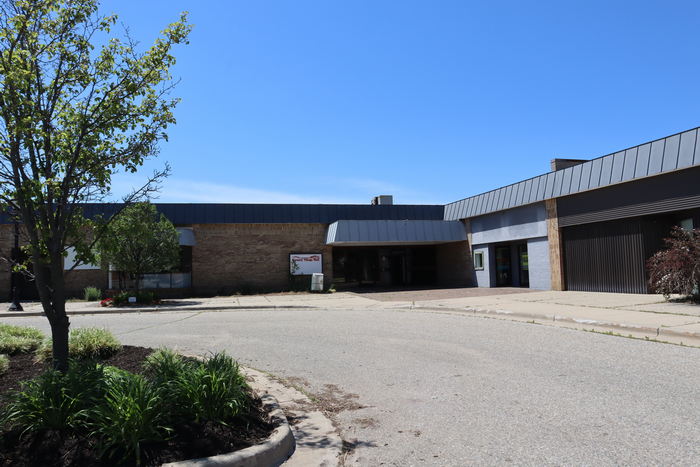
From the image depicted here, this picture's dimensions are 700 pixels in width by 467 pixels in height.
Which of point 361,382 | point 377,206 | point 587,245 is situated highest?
point 377,206

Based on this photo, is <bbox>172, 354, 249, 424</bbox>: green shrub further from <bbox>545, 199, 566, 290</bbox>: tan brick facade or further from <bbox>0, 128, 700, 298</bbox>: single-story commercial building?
<bbox>545, 199, 566, 290</bbox>: tan brick facade

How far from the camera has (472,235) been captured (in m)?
28.9

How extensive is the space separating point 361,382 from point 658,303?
11606 millimetres

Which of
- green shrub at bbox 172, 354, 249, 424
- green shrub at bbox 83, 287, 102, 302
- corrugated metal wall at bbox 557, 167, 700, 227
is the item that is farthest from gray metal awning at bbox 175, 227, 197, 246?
green shrub at bbox 172, 354, 249, 424

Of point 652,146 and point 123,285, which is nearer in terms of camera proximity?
point 652,146

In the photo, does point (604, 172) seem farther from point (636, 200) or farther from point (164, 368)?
point (164, 368)

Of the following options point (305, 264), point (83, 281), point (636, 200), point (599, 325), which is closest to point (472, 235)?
point (305, 264)

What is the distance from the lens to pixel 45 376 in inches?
185

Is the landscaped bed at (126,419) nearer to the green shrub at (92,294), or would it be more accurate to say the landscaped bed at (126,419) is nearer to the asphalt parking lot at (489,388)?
the asphalt parking lot at (489,388)

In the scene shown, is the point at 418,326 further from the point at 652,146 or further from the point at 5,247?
the point at 5,247

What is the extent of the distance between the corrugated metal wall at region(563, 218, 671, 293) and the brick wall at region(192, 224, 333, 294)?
13.6m

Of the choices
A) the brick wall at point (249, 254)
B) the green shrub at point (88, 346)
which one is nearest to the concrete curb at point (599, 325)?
the green shrub at point (88, 346)

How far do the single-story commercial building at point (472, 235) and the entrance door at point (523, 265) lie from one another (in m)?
0.07

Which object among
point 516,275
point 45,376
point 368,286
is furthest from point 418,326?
point 368,286
